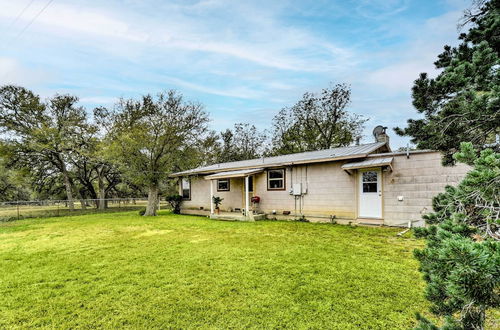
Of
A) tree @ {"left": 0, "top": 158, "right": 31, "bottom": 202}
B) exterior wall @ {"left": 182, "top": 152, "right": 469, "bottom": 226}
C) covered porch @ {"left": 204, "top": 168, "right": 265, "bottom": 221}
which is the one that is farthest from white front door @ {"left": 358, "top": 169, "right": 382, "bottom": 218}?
tree @ {"left": 0, "top": 158, "right": 31, "bottom": 202}

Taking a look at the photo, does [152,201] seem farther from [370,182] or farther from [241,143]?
[241,143]

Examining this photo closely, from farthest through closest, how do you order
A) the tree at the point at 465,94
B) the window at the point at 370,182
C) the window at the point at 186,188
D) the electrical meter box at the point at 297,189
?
the window at the point at 186,188
the electrical meter box at the point at 297,189
the window at the point at 370,182
the tree at the point at 465,94

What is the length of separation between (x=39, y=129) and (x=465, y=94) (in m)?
22.7

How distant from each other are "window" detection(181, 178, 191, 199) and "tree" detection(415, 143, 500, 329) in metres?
14.6

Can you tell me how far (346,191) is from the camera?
30.8 feet

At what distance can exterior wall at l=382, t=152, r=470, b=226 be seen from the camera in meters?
7.47

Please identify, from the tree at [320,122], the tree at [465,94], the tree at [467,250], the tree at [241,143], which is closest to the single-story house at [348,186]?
the tree at [465,94]

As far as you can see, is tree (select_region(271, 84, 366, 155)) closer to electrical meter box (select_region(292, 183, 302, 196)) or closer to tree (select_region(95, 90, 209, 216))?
tree (select_region(95, 90, 209, 216))

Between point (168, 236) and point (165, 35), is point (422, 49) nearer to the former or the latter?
point (165, 35)

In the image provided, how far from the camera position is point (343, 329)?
247 cm

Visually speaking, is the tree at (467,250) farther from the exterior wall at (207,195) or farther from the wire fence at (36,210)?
the wire fence at (36,210)

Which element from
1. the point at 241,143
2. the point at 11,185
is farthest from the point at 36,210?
the point at 241,143

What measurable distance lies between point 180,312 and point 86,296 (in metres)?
1.50

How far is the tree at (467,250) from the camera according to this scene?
0.93 m
